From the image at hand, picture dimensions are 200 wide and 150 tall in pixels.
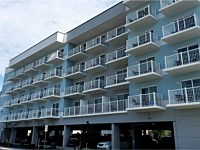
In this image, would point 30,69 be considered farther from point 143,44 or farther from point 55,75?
point 143,44

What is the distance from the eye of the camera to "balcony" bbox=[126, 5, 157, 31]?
18641 millimetres

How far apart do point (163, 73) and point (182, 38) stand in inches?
127

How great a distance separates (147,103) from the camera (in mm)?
16344

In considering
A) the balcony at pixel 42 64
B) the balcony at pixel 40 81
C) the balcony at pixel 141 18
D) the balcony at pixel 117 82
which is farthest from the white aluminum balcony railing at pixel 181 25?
the balcony at pixel 42 64

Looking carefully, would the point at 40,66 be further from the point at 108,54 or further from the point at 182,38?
the point at 182,38

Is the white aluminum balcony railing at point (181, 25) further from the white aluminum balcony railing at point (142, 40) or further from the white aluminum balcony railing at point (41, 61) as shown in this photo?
the white aluminum balcony railing at point (41, 61)

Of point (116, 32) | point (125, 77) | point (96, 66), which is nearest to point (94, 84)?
point (96, 66)

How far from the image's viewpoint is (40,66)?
3297 centimetres

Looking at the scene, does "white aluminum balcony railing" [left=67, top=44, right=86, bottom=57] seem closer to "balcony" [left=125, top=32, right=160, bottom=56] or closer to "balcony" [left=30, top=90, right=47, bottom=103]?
"balcony" [left=30, top=90, right=47, bottom=103]

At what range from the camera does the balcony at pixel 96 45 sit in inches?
958

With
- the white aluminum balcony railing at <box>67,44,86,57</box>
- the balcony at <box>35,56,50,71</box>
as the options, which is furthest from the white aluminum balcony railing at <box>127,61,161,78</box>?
the balcony at <box>35,56,50,71</box>

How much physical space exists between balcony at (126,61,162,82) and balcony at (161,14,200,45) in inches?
96.7

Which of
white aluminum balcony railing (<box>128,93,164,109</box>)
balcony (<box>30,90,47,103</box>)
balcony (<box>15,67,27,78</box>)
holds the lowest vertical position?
white aluminum balcony railing (<box>128,93,164,109</box>)

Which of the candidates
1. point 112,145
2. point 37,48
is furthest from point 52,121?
point 37,48
